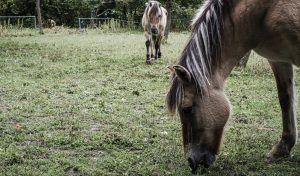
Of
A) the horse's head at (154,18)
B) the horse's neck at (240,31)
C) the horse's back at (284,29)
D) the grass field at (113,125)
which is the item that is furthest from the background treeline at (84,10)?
the horse's back at (284,29)

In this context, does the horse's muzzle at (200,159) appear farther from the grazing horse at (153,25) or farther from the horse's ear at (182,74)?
the grazing horse at (153,25)

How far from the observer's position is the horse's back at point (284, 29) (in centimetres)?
381

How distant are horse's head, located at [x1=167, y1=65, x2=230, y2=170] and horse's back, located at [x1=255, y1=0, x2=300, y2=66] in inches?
28.1

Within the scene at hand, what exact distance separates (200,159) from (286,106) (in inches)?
54.1

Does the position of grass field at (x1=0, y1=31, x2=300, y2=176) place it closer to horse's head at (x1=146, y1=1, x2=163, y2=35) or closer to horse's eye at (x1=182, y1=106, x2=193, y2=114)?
A: horse's eye at (x1=182, y1=106, x2=193, y2=114)

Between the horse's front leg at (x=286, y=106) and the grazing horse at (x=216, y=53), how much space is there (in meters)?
0.50

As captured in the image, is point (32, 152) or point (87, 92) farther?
point (87, 92)

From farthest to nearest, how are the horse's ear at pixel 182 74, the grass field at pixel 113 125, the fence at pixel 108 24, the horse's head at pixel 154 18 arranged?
the fence at pixel 108 24 → the horse's head at pixel 154 18 → the grass field at pixel 113 125 → the horse's ear at pixel 182 74

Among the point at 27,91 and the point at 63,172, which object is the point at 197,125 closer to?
the point at 63,172

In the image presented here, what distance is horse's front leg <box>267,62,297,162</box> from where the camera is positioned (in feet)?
15.1

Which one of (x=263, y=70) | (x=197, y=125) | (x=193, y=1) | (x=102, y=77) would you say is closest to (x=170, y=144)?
(x=197, y=125)

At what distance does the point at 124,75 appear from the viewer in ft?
34.8

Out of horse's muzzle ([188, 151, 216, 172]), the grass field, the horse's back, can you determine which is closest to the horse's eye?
horse's muzzle ([188, 151, 216, 172])

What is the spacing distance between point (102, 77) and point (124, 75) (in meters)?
0.56
